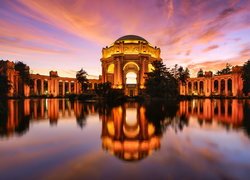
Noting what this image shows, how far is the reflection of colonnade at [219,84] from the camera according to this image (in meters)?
72.9

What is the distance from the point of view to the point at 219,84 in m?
88.3

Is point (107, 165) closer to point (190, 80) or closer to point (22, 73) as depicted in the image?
point (22, 73)

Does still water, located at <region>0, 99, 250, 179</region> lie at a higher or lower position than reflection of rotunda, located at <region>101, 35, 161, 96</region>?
lower

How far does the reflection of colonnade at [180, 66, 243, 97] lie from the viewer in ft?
239

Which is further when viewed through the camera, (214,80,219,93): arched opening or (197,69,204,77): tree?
(197,69,204,77): tree

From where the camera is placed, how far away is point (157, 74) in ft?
164

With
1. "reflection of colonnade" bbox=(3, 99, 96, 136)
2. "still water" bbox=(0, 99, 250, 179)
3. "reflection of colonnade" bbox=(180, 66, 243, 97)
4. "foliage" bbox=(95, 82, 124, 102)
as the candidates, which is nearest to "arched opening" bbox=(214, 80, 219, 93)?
"reflection of colonnade" bbox=(180, 66, 243, 97)

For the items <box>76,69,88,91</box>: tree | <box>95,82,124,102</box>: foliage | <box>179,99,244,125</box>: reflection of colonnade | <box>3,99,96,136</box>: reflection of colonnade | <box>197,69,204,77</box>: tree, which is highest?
<box>197,69,204,77</box>: tree

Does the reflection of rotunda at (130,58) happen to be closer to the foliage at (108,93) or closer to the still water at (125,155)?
the foliage at (108,93)

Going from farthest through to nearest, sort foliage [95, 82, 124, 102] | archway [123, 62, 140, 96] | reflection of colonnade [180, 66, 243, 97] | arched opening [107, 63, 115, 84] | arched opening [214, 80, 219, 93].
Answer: arched opening [214, 80, 219, 93], arched opening [107, 63, 115, 84], archway [123, 62, 140, 96], reflection of colonnade [180, 66, 243, 97], foliage [95, 82, 124, 102]

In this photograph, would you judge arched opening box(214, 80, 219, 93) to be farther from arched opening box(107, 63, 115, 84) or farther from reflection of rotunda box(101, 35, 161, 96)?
arched opening box(107, 63, 115, 84)

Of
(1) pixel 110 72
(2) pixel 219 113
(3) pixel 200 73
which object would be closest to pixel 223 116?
(2) pixel 219 113

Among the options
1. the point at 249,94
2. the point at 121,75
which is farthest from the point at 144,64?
the point at 249,94

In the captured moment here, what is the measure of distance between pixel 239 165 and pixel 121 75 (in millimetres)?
72379
